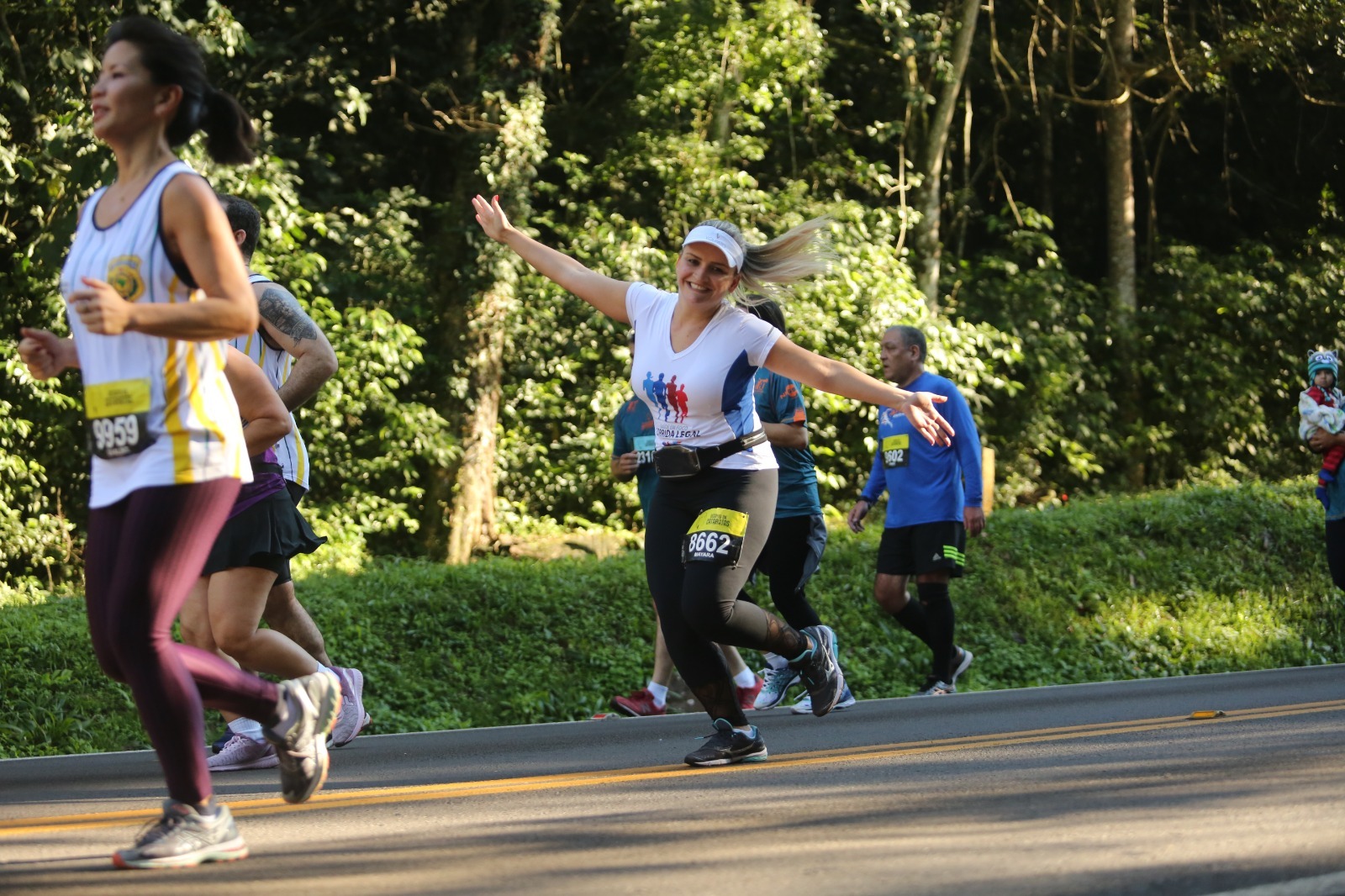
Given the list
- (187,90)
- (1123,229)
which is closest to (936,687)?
(187,90)

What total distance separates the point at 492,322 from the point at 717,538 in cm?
1269

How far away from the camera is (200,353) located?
4.06 m

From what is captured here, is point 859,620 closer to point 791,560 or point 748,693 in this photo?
point 748,693

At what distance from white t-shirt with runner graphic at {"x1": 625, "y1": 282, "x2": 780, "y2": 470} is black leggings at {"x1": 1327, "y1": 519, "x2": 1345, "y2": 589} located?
679 cm

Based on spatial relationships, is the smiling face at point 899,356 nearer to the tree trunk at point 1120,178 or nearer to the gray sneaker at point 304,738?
the gray sneaker at point 304,738

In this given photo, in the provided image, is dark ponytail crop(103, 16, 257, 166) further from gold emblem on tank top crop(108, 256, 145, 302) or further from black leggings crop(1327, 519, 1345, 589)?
black leggings crop(1327, 519, 1345, 589)

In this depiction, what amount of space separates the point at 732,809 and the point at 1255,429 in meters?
19.7

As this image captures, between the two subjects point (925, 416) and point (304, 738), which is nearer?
point (304, 738)

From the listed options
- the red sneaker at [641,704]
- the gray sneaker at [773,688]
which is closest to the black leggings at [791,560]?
the gray sneaker at [773,688]

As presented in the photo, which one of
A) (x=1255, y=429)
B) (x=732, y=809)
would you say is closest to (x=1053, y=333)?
(x=1255, y=429)

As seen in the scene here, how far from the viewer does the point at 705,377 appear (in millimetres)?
5859

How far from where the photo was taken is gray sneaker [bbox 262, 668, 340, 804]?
14.2 feet

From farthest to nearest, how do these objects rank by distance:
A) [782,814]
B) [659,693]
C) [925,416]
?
[659,693], [925,416], [782,814]

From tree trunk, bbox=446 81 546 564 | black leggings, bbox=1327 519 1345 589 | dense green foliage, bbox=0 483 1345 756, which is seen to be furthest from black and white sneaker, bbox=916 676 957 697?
tree trunk, bbox=446 81 546 564
